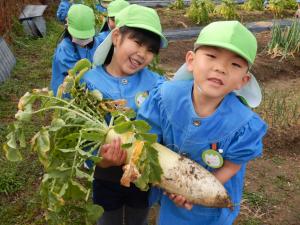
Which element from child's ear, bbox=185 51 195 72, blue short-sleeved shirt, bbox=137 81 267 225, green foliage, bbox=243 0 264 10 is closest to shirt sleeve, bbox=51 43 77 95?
blue short-sleeved shirt, bbox=137 81 267 225

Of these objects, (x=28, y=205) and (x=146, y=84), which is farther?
(x=28, y=205)

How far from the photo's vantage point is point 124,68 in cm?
202

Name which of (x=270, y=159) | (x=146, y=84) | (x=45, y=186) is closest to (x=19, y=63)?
(x=270, y=159)

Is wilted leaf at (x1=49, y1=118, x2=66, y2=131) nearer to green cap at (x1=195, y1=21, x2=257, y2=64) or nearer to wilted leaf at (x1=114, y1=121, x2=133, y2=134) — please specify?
wilted leaf at (x1=114, y1=121, x2=133, y2=134)

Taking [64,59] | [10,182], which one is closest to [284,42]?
[64,59]

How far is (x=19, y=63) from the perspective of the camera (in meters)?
6.20

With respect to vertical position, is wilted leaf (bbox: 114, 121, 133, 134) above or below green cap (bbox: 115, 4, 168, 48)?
below

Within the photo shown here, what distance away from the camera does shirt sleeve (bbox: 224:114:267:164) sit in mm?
1638

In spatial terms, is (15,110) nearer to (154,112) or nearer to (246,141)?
(154,112)

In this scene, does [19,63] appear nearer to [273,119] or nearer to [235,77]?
[273,119]

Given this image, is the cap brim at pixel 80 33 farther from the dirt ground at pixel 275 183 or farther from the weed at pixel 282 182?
the weed at pixel 282 182

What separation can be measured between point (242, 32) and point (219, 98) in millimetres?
270

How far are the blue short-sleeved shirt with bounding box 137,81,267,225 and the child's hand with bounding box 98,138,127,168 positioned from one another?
6.3 inches

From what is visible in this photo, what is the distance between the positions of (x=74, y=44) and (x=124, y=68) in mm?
1326
